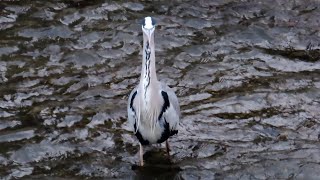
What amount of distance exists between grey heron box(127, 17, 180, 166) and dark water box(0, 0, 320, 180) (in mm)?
349

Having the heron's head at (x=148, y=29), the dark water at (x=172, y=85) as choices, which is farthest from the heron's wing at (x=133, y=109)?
the heron's head at (x=148, y=29)

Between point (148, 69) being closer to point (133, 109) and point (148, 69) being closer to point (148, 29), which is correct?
point (148, 29)

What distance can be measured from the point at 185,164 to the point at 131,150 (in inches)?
21.3

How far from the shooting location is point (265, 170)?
6270 mm

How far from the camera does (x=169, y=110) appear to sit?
6246mm

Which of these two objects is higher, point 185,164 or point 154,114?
point 154,114

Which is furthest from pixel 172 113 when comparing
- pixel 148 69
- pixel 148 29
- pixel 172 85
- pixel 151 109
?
pixel 172 85

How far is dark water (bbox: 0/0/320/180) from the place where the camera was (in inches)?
255

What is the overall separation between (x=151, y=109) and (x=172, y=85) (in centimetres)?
182

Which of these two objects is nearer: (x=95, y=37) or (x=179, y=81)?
(x=179, y=81)

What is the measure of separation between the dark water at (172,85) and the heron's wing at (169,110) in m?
0.41

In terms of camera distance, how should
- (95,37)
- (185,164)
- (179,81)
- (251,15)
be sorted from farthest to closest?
(251,15) < (95,37) < (179,81) < (185,164)

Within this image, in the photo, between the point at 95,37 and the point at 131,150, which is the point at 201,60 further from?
the point at 131,150

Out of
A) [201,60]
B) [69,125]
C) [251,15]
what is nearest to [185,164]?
[69,125]
